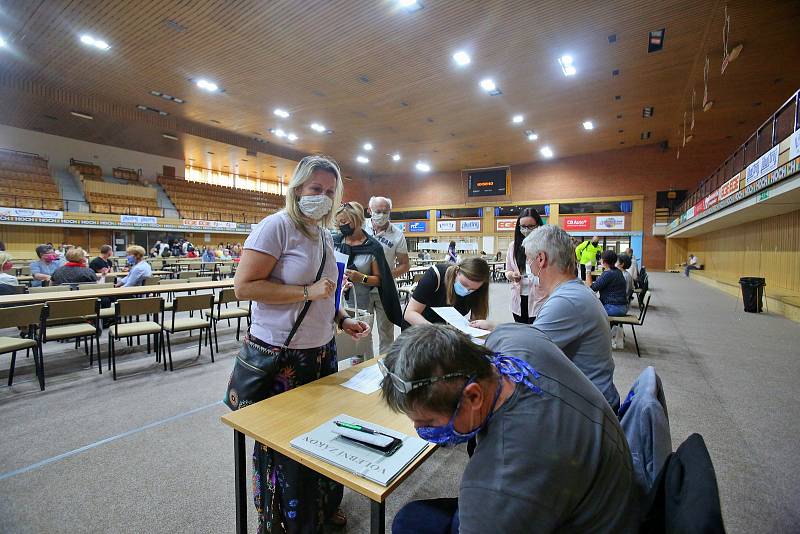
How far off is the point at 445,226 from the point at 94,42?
17.6 m

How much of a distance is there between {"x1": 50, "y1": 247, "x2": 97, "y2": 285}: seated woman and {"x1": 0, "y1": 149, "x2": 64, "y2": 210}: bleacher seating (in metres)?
10.6

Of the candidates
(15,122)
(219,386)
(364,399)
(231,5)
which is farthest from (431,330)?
(15,122)

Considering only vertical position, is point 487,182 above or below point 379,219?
above

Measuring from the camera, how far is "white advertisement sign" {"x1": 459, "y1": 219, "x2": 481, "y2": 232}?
21.6 meters

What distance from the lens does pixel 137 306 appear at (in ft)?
12.8

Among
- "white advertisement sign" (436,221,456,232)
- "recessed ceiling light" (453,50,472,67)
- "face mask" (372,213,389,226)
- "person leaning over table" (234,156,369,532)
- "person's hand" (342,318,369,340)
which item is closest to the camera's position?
"person leaning over table" (234,156,369,532)

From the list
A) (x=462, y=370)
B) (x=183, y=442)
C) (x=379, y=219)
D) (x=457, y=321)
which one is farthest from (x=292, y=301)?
(x=379, y=219)

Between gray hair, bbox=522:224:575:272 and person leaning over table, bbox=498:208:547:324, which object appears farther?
person leaning over table, bbox=498:208:547:324

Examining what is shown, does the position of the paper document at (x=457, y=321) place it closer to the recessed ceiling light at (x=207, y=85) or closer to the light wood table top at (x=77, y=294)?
the light wood table top at (x=77, y=294)

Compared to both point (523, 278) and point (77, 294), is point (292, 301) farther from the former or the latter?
point (77, 294)

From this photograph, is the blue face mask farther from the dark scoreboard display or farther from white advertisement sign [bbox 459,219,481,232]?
white advertisement sign [bbox 459,219,481,232]

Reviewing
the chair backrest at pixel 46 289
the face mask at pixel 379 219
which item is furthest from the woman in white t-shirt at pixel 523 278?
the chair backrest at pixel 46 289

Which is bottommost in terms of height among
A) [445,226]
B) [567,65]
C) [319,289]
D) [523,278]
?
[523,278]

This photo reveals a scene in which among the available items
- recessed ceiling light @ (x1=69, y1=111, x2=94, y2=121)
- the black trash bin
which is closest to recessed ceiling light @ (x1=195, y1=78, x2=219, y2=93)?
recessed ceiling light @ (x1=69, y1=111, x2=94, y2=121)
